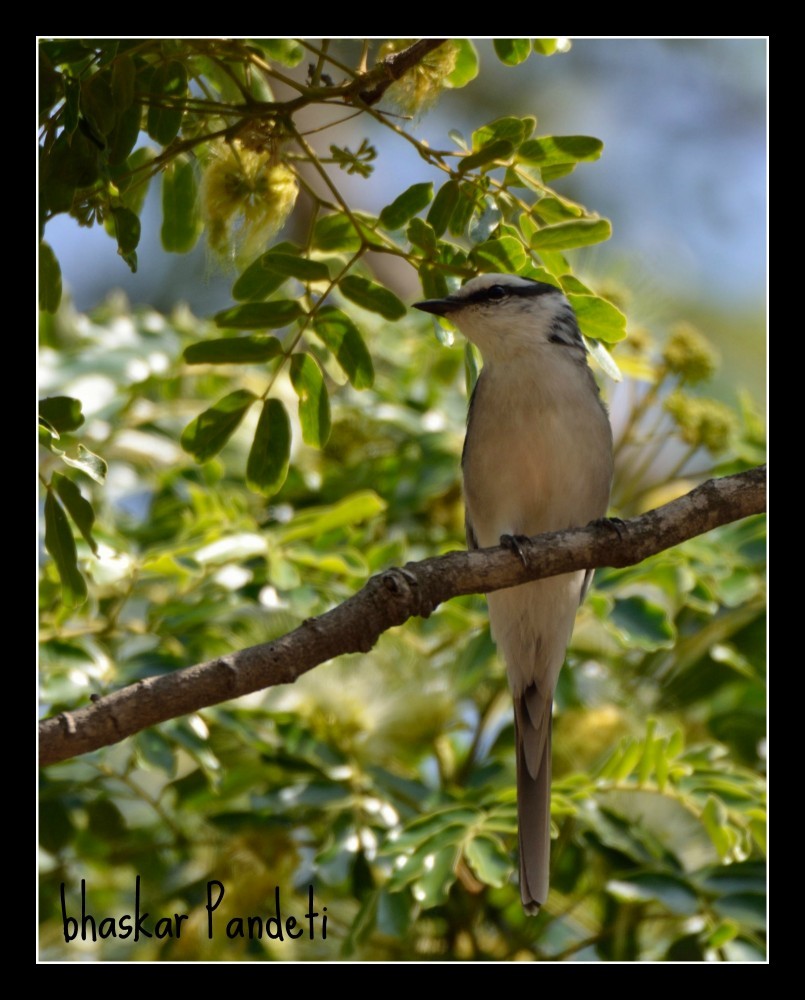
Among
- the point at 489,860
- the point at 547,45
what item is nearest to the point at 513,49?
the point at 547,45

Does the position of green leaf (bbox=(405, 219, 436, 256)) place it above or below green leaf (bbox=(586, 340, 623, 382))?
above

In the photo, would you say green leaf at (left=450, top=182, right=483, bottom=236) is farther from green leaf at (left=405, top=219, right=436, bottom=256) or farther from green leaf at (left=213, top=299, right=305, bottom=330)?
green leaf at (left=213, top=299, right=305, bottom=330)

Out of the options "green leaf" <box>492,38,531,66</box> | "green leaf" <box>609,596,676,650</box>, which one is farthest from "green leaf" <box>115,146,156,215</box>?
"green leaf" <box>609,596,676,650</box>

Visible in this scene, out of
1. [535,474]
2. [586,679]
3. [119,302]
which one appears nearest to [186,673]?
[535,474]

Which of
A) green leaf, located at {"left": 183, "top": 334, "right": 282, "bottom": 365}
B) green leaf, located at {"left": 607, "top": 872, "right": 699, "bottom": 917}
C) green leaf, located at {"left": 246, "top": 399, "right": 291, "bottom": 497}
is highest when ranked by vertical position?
green leaf, located at {"left": 183, "top": 334, "right": 282, "bottom": 365}

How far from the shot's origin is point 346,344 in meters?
2.86

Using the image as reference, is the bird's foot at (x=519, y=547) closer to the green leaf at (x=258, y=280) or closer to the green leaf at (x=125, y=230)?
the green leaf at (x=258, y=280)

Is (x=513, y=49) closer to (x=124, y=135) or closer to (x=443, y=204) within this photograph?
(x=443, y=204)

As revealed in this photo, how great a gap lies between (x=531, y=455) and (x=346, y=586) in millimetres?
668

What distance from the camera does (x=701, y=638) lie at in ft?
12.6

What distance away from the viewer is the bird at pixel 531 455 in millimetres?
3547

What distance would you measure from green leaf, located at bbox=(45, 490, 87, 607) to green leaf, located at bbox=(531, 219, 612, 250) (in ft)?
3.88

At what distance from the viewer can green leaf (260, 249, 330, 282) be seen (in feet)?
8.98

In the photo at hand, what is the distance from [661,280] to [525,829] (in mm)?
2242
